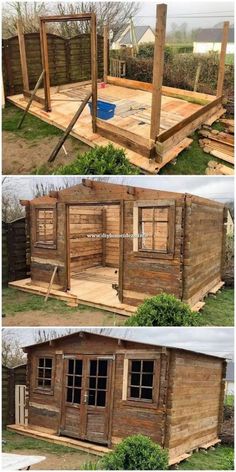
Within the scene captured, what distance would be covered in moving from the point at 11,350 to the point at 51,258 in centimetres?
219

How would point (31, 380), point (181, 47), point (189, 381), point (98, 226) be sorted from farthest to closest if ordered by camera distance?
point (98, 226) → point (181, 47) → point (31, 380) → point (189, 381)

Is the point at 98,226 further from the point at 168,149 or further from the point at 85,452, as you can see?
the point at 85,452

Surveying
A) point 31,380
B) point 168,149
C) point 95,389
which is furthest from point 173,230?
point 31,380

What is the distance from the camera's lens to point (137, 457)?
536 centimetres

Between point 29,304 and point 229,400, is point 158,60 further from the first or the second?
point 229,400

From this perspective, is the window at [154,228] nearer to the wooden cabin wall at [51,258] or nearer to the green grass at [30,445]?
the wooden cabin wall at [51,258]

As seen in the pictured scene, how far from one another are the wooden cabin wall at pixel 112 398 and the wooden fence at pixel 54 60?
6.44 m

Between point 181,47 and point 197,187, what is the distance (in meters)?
6.91

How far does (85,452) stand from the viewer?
662 cm

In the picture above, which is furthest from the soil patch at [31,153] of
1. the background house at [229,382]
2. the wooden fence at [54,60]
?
the background house at [229,382]

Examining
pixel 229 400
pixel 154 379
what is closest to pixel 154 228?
pixel 154 379

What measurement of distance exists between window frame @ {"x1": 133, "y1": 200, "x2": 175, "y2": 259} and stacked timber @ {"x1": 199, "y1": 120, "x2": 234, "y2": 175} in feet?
4.74

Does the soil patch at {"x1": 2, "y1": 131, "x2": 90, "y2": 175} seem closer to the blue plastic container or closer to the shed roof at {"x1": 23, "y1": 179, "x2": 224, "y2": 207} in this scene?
the shed roof at {"x1": 23, "y1": 179, "x2": 224, "y2": 207}

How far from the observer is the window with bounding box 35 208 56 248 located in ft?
23.3
